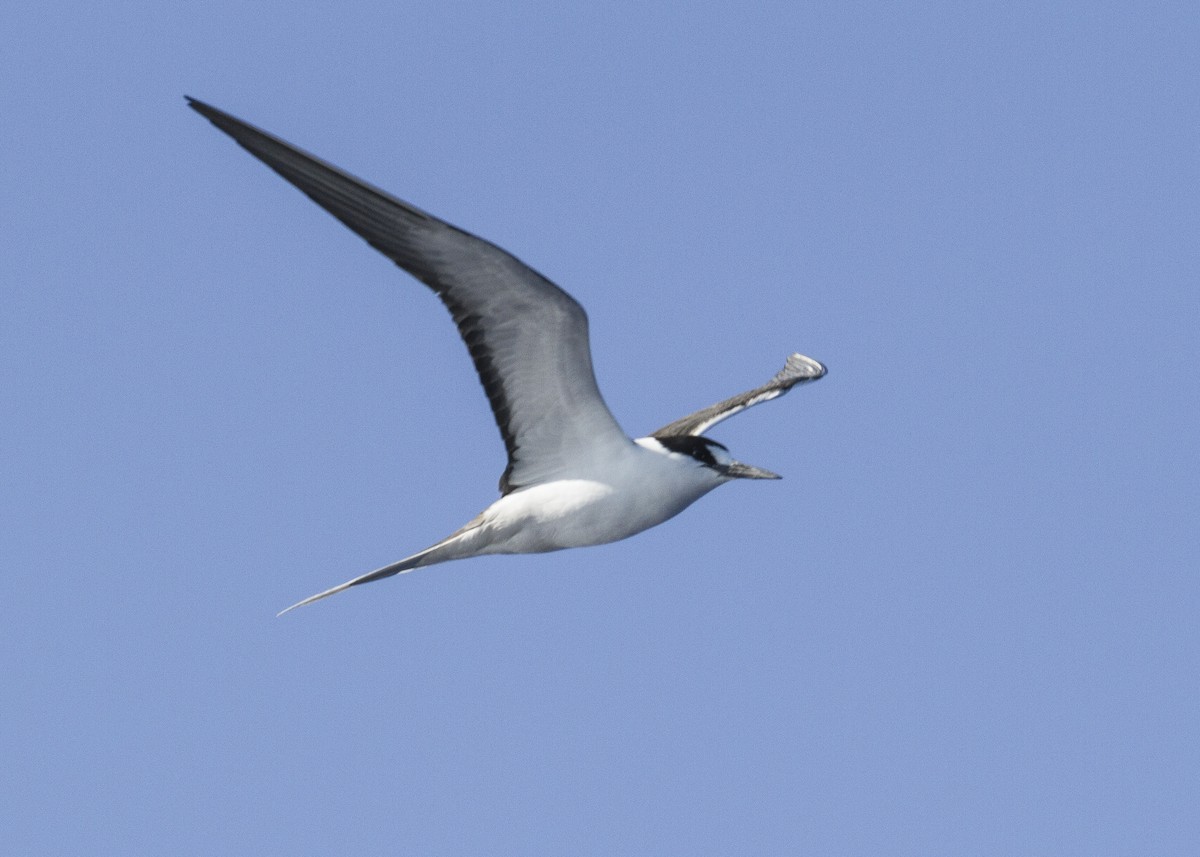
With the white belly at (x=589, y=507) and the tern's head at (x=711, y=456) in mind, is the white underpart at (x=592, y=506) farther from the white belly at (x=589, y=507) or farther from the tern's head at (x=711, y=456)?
the tern's head at (x=711, y=456)

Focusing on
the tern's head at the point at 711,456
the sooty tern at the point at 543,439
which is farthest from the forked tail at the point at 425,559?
the tern's head at the point at 711,456

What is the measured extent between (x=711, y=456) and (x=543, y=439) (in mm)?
1446

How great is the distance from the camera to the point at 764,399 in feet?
45.6

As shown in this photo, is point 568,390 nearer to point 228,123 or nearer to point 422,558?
point 422,558

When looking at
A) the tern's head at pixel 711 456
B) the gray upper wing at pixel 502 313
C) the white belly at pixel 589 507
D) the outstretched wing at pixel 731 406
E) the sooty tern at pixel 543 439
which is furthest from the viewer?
the outstretched wing at pixel 731 406

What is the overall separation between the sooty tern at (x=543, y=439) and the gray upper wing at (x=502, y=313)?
0.03 feet

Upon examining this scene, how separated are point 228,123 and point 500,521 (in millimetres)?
4038

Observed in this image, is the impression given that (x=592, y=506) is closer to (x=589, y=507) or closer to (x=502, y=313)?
(x=589, y=507)

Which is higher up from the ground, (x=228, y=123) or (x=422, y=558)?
(x=228, y=123)

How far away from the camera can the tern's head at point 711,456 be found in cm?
1207

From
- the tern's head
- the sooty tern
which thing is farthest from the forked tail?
the tern's head

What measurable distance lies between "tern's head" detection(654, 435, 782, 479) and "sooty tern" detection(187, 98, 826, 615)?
11 millimetres

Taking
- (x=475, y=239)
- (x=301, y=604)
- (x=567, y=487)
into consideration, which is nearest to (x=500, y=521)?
(x=567, y=487)

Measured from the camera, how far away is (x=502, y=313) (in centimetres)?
1068
